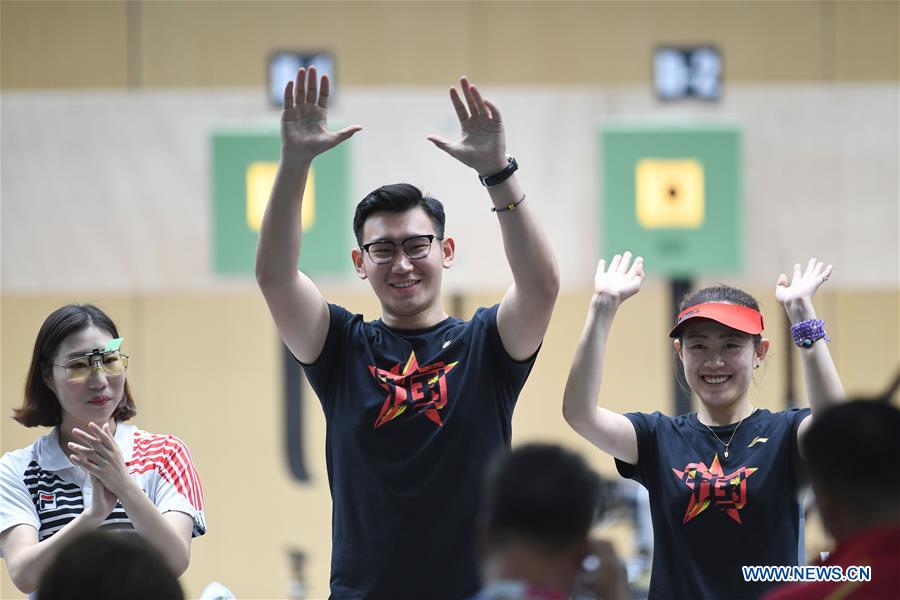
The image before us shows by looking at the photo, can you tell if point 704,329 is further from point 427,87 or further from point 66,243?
point 66,243

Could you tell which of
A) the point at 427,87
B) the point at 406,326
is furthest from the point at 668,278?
the point at 406,326

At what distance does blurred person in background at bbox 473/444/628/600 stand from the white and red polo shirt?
98 centimetres

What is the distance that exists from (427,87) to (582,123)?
1.93ft

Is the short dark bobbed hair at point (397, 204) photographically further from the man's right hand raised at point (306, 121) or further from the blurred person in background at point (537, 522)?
the blurred person in background at point (537, 522)

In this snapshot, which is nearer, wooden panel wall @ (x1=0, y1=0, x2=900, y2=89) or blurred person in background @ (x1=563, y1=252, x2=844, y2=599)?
blurred person in background @ (x1=563, y1=252, x2=844, y2=599)

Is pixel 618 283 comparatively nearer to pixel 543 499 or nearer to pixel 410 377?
pixel 410 377

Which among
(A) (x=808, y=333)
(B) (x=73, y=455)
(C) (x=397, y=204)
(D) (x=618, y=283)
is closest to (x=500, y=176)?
(C) (x=397, y=204)

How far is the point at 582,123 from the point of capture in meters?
3.96

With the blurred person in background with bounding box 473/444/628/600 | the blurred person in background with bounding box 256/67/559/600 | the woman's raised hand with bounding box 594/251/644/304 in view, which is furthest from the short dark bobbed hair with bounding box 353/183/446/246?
the blurred person in background with bounding box 473/444/628/600

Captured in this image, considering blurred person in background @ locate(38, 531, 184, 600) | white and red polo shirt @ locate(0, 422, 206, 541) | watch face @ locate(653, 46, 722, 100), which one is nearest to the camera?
blurred person in background @ locate(38, 531, 184, 600)

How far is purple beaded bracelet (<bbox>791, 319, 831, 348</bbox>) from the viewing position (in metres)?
2.04

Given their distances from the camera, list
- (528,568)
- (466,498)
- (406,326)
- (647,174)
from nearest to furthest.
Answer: (528,568) → (466,498) → (406,326) → (647,174)

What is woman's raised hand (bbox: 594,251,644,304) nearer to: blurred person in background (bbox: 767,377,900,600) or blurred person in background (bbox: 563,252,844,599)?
blurred person in background (bbox: 563,252,844,599)

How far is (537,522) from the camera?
1282 millimetres
